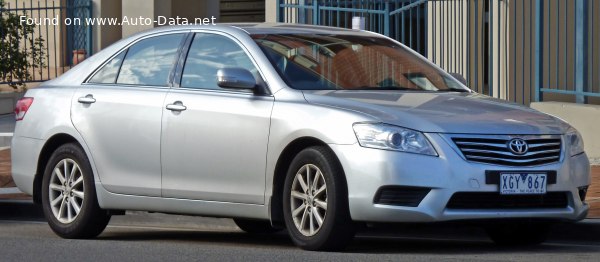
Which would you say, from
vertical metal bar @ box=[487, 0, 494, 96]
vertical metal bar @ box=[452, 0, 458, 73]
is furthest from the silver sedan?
vertical metal bar @ box=[452, 0, 458, 73]

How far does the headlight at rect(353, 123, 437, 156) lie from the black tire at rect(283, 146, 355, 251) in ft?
0.83

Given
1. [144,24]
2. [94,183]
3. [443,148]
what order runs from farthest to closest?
[144,24], [94,183], [443,148]

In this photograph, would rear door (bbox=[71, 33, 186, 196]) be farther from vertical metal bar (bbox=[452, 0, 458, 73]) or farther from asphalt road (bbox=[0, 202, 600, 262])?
vertical metal bar (bbox=[452, 0, 458, 73])

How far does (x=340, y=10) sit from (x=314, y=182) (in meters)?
8.79

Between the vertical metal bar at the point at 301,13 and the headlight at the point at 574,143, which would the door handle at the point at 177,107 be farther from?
the vertical metal bar at the point at 301,13

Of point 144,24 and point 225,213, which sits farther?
point 144,24

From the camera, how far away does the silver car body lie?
7848 mm

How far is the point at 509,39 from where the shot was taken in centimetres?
1522

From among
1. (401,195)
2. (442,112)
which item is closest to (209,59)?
(442,112)

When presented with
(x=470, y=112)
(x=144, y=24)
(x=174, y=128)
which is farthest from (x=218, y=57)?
(x=144, y=24)

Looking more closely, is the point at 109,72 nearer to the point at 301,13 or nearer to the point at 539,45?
the point at 539,45

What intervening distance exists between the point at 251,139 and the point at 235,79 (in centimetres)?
38

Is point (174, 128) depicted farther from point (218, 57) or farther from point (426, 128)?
point (426, 128)

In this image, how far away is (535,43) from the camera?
14.6m
